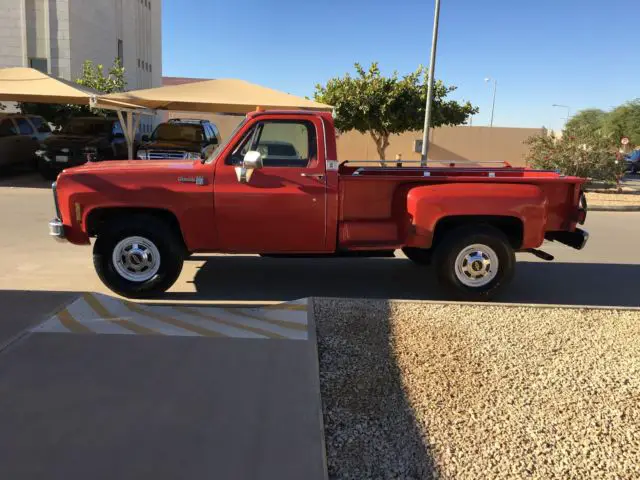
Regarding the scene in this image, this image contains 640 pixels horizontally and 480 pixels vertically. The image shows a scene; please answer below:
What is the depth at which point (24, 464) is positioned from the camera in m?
2.85

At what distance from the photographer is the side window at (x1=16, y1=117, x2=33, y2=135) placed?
17.8m

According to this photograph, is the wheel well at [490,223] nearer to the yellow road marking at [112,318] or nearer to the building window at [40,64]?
the yellow road marking at [112,318]

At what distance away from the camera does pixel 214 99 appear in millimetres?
14945

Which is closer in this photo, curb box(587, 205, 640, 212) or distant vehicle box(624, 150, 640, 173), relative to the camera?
curb box(587, 205, 640, 212)

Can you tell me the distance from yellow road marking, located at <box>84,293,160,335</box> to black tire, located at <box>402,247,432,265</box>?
11.9ft

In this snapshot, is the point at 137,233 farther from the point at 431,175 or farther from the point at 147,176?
the point at 431,175

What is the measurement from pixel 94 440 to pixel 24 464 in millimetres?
350

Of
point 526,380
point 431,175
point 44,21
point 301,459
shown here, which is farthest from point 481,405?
point 44,21

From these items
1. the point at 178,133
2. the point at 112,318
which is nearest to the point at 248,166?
the point at 112,318

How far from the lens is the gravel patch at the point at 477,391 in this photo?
3021 millimetres

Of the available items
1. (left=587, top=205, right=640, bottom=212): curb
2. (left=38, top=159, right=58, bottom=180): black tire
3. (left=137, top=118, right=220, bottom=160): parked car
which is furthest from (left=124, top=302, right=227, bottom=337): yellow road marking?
(left=587, top=205, right=640, bottom=212): curb

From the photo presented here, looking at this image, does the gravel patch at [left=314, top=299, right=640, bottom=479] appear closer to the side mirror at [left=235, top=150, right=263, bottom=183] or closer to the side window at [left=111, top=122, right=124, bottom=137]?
the side mirror at [left=235, top=150, right=263, bottom=183]

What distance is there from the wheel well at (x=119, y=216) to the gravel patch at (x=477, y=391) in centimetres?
186

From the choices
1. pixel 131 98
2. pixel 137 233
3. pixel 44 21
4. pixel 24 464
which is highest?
pixel 44 21
